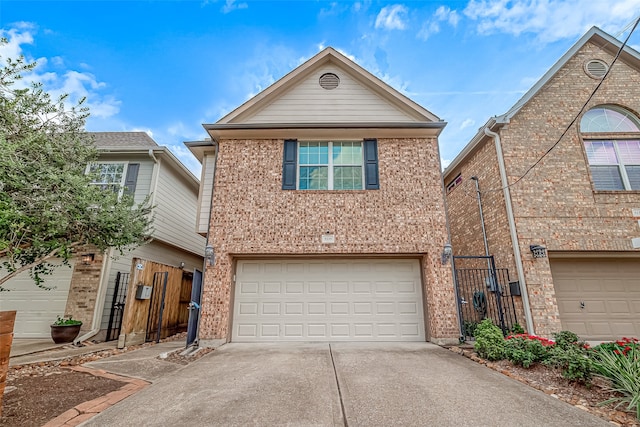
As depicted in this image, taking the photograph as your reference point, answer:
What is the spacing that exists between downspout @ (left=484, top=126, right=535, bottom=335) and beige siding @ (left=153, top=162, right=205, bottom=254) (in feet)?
32.8

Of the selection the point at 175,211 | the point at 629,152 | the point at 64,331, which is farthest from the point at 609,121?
the point at 64,331

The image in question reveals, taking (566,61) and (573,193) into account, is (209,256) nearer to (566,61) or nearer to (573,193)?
(573,193)

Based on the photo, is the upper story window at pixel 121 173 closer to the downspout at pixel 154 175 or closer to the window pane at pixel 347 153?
the downspout at pixel 154 175

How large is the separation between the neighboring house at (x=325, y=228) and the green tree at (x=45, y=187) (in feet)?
7.20

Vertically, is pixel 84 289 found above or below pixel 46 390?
above

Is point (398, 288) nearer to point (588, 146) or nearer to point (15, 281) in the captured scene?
point (588, 146)

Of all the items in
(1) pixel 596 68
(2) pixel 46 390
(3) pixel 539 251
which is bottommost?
(2) pixel 46 390

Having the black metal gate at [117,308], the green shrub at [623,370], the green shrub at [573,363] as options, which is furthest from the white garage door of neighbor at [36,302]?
the green shrub at [623,370]

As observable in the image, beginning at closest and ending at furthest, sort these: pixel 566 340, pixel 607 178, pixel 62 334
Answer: pixel 566 340
pixel 62 334
pixel 607 178

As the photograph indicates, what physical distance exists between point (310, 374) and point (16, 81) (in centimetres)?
737

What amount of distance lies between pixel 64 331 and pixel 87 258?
1.86 meters

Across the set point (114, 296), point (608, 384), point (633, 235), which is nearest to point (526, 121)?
point (633, 235)

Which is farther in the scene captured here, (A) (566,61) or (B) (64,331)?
(A) (566,61)

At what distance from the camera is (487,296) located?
300 inches
